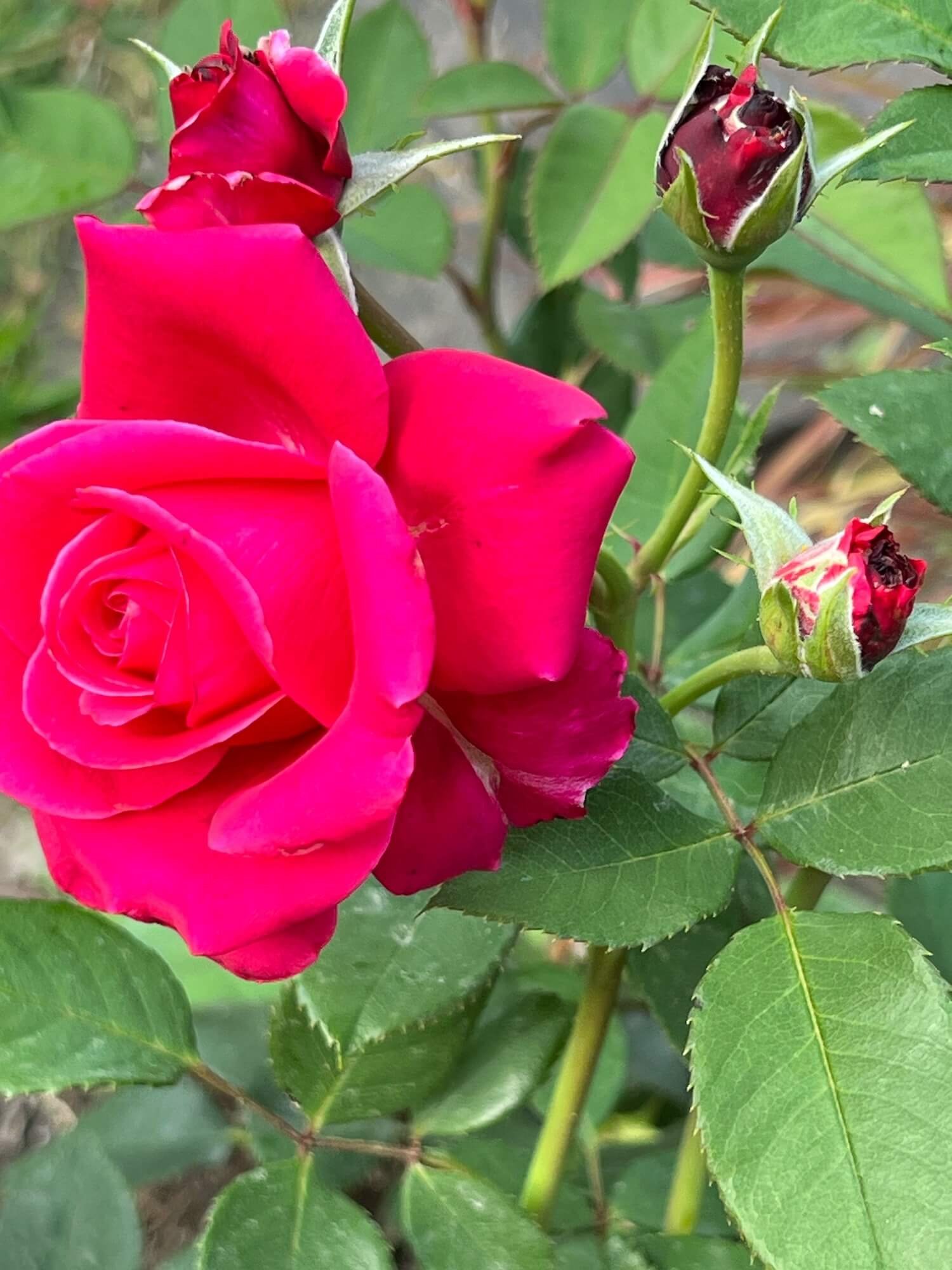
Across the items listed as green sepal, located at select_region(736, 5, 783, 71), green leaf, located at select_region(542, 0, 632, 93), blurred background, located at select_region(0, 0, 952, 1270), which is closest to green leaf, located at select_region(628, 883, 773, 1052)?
blurred background, located at select_region(0, 0, 952, 1270)

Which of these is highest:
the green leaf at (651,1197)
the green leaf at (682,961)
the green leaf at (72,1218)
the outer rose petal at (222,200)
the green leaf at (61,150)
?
the outer rose petal at (222,200)

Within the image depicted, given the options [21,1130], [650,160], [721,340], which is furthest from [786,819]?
[21,1130]

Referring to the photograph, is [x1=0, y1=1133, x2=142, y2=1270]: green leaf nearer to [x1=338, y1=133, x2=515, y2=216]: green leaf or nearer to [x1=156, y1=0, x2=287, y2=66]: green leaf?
[x1=338, y1=133, x2=515, y2=216]: green leaf

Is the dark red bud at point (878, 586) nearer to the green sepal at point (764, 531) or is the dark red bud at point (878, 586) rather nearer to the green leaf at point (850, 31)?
the green sepal at point (764, 531)

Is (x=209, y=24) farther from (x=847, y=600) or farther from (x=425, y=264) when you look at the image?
(x=847, y=600)

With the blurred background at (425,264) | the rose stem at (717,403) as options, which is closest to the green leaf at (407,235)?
the blurred background at (425,264)

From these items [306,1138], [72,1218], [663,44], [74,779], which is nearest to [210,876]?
[74,779]

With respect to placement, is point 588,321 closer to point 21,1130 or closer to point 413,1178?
point 413,1178
